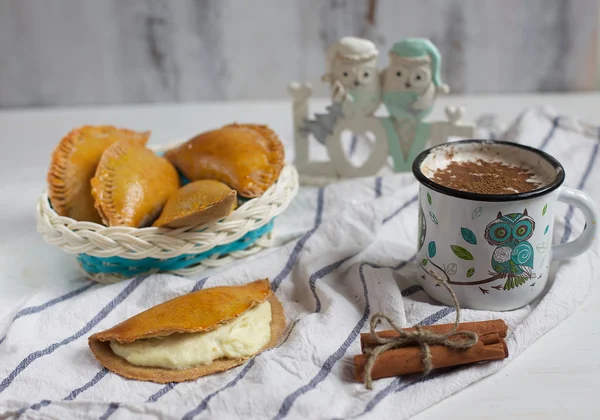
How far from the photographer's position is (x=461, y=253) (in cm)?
91

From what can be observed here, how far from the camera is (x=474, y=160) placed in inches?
39.6

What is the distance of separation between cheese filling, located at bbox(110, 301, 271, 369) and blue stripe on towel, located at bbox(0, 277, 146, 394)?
0.09 meters

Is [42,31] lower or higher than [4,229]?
higher

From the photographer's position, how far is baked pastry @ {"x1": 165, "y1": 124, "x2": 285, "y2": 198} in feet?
3.59

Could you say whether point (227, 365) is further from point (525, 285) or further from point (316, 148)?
point (316, 148)

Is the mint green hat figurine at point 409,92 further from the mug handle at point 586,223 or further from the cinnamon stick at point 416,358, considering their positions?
the cinnamon stick at point 416,358

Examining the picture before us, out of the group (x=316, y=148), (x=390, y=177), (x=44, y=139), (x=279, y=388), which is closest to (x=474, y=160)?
(x=390, y=177)

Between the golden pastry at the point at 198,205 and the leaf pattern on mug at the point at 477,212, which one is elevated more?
the leaf pattern on mug at the point at 477,212

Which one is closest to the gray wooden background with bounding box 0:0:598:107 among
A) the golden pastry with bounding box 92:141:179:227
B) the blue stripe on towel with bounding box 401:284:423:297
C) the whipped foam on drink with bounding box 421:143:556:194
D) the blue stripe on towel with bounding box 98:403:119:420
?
the golden pastry with bounding box 92:141:179:227

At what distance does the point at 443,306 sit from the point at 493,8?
1128mm

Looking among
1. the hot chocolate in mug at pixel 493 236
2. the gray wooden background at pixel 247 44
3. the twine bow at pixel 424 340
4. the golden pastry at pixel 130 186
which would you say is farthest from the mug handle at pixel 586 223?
the gray wooden background at pixel 247 44

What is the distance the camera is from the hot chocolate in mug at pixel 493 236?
0.87 m

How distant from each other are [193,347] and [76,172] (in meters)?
0.40

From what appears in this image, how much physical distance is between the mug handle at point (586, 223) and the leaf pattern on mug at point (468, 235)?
14 cm
